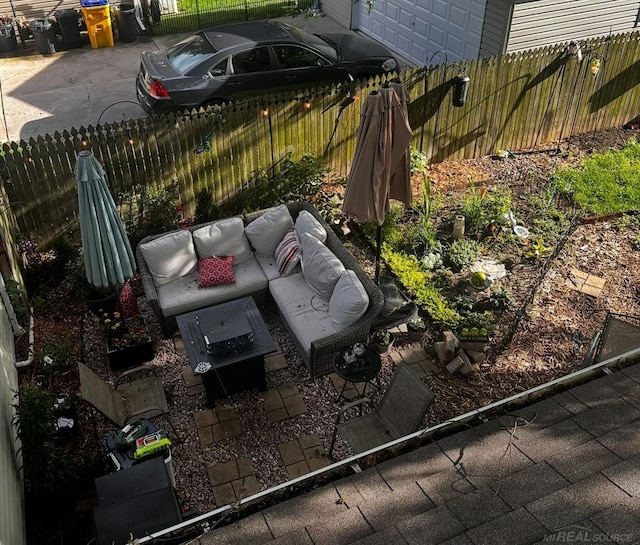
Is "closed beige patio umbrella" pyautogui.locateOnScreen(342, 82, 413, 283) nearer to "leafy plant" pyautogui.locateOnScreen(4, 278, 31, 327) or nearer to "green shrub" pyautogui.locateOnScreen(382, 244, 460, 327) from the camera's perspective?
"green shrub" pyautogui.locateOnScreen(382, 244, 460, 327)

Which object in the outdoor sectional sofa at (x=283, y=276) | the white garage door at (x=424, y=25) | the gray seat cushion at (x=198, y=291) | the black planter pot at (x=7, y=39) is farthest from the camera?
the black planter pot at (x=7, y=39)

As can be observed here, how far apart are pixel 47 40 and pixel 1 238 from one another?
9739 mm

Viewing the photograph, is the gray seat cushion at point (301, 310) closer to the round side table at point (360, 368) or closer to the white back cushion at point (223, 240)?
the round side table at point (360, 368)

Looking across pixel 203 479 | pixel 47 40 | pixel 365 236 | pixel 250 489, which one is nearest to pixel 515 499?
pixel 250 489

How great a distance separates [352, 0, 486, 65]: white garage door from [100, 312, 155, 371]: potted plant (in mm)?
8663

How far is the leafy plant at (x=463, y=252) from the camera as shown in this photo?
26.2 ft

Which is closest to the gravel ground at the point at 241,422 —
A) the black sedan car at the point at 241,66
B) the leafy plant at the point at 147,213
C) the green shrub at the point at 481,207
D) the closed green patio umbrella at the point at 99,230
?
the closed green patio umbrella at the point at 99,230

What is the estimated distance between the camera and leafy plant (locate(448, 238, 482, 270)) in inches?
314

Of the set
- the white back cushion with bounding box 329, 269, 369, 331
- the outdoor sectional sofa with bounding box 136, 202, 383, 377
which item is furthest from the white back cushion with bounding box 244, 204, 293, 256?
the white back cushion with bounding box 329, 269, 369, 331

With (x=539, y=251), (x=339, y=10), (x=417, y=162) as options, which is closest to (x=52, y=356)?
(x=417, y=162)

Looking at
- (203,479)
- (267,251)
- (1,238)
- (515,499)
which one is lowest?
(203,479)

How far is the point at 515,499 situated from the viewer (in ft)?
10.7

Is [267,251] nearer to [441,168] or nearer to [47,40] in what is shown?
[441,168]

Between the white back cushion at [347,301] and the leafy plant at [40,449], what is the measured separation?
9.53ft
